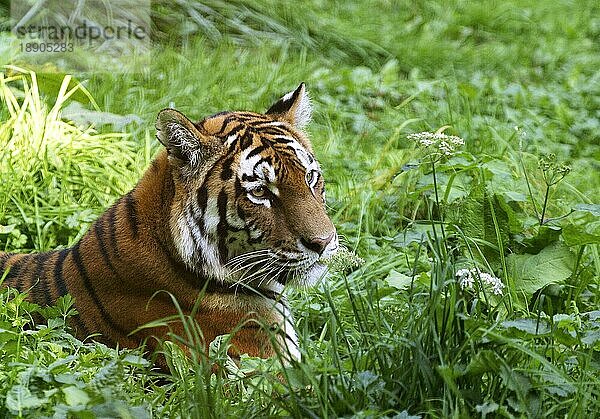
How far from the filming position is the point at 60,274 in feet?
11.7

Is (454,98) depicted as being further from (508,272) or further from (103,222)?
(103,222)

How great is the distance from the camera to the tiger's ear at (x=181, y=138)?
3.37m

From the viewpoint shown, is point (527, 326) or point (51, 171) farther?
point (51, 171)

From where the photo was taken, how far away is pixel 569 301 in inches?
153

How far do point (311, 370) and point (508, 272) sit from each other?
1.44 meters

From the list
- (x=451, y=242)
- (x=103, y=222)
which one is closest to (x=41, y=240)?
(x=103, y=222)

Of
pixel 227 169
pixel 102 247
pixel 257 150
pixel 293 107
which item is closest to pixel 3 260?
pixel 102 247

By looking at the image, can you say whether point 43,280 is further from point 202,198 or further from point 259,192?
point 259,192

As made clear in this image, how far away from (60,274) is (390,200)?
2.06m

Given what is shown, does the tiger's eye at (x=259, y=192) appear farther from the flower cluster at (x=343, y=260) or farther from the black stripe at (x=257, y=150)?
the flower cluster at (x=343, y=260)

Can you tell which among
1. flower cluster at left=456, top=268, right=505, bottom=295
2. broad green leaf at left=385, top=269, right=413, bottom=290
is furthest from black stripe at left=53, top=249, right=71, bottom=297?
flower cluster at left=456, top=268, right=505, bottom=295

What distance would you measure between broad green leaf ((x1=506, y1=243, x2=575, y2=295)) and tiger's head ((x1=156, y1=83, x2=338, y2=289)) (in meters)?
0.81

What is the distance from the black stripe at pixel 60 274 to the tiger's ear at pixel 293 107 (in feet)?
3.12

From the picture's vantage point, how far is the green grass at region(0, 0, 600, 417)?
105 inches
